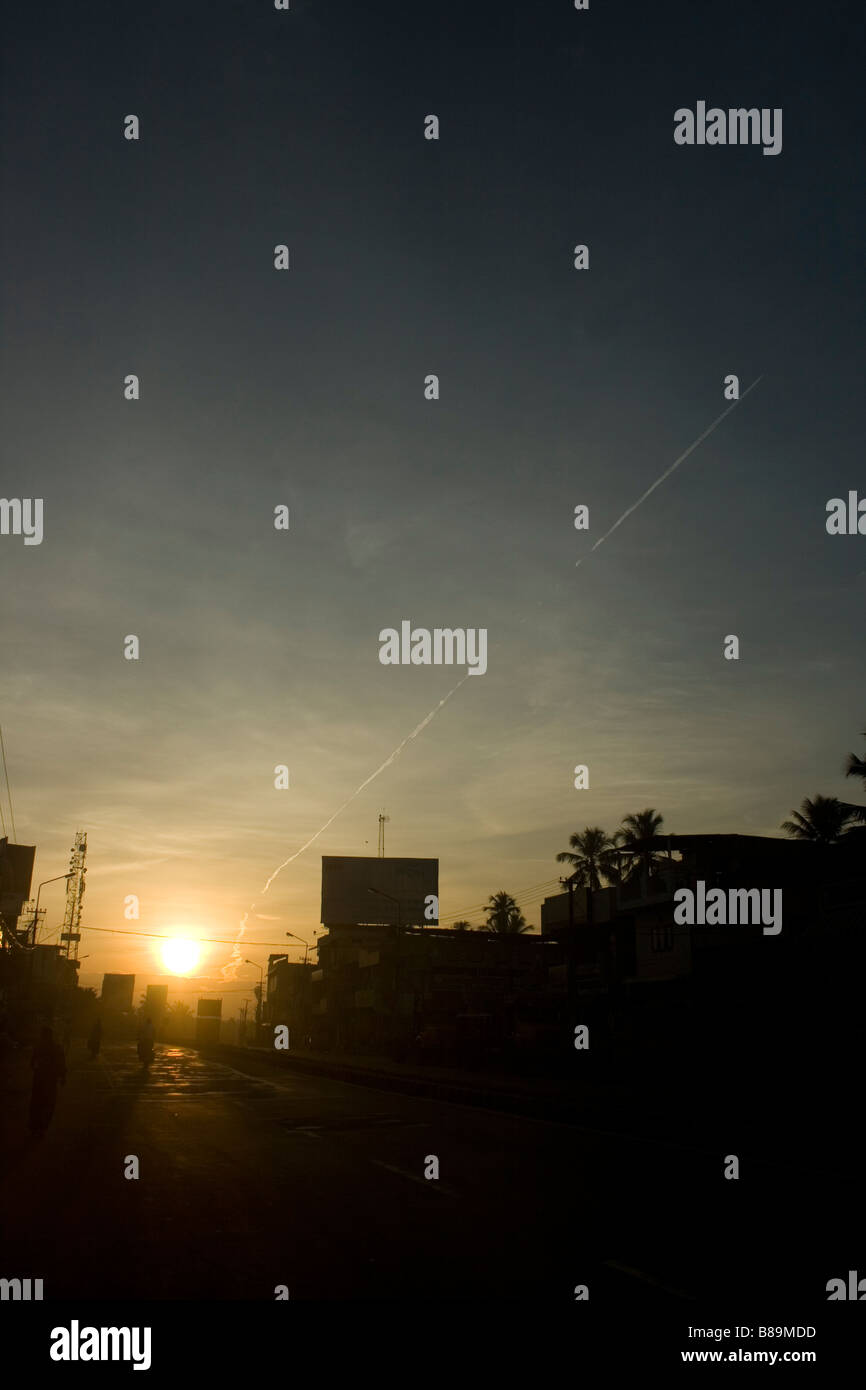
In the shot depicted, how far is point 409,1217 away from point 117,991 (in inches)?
3805

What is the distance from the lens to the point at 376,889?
75.4m

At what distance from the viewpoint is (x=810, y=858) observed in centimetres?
4041

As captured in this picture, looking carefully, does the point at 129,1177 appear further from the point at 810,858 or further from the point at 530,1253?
the point at 810,858

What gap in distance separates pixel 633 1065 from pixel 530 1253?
91.8ft

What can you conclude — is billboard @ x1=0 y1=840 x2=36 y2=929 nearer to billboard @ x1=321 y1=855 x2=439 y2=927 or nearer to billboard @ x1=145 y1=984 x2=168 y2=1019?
billboard @ x1=145 y1=984 x2=168 y2=1019

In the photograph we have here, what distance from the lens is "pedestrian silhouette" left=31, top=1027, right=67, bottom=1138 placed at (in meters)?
17.4

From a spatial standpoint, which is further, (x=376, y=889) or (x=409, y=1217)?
(x=376, y=889)

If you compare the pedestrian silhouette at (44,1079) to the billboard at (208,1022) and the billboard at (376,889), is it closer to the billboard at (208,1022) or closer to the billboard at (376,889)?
the billboard at (376,889)

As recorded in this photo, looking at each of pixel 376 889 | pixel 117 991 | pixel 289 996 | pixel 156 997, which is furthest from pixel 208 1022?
pixel 289 996

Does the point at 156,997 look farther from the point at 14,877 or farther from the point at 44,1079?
the point at 44,1079

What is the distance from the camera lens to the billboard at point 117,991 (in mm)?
97812

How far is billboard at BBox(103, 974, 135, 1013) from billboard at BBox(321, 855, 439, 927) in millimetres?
32050
